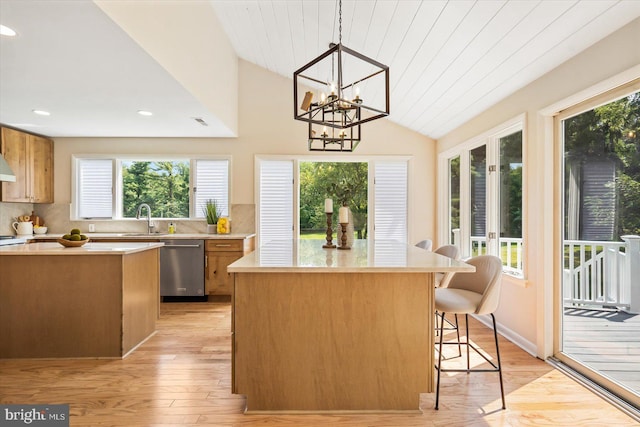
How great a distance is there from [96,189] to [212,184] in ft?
5.50

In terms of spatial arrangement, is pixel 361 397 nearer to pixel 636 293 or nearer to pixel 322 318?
pixel 322 318

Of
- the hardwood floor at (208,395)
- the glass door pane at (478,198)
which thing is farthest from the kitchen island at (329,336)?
the glass door pane at (478,198)

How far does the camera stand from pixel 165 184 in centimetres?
534

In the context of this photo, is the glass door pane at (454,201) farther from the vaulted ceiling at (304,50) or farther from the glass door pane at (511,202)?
the glass door pane at (511,202)

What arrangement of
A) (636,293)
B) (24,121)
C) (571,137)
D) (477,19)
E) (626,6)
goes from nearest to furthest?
(626,6)
(636,293)
(477,19)
(571,137)
(24,121)

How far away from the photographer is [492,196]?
12.3 feet

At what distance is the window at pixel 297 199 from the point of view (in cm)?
530

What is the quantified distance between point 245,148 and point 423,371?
4068 millimetres

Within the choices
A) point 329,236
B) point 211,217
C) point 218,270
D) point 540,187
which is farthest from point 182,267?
point 540,187

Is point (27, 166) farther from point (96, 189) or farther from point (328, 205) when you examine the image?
point (328, 205)

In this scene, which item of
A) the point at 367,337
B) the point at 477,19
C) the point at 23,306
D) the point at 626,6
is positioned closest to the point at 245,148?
the point at 23,306

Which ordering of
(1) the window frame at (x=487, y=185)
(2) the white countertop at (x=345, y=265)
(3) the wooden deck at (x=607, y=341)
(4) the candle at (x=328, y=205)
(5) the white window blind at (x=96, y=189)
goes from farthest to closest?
1. (5) the white window blind at (x=96, y=189)
2. (1) the window frame at (x=487, y=185)
3. (4) the candle at (x=328, y=205)
4. (3) the wooden deck at (x=607, y=341)
5. (2) the white countertop at (x=345, y=265)

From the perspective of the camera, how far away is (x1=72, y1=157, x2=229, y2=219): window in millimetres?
5262

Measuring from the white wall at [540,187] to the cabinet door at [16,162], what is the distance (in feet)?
18.2
